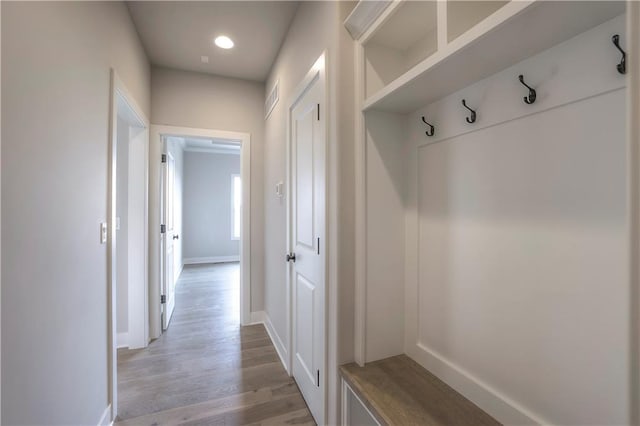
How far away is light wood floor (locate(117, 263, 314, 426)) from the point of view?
5.50ft

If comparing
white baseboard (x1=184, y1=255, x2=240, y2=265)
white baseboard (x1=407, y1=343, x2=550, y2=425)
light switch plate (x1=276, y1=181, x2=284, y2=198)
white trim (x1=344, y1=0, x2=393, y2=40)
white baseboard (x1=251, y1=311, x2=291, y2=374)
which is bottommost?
white baseboard (x1=251, y1=311, x2=291, y2=374)

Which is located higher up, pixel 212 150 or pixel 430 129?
pixel 212 150

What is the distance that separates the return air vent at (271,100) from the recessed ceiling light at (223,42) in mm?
488

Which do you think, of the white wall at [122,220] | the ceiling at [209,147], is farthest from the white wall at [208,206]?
the white wall at [122,220]

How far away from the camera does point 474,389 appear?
41.7 inches

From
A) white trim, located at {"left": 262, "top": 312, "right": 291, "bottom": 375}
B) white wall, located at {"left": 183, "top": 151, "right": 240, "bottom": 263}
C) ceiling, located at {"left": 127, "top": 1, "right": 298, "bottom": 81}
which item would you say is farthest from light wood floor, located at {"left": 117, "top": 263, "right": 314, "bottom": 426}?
white wall, located at {"left": 183, "top": 151, "right": 240, "bottom": 263}

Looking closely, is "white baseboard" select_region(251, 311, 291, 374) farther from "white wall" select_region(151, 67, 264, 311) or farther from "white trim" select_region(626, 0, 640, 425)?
"white trim" select_region(626, 0, 640, 425)

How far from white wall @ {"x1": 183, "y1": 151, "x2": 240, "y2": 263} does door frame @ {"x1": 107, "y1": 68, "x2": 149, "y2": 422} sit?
151 inches

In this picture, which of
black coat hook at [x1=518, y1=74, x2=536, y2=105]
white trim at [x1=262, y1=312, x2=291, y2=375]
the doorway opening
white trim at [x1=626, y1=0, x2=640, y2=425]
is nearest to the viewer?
white trim at [x1=626, y1=0, x2=640, y2=425]

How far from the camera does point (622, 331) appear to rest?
2.28 feet

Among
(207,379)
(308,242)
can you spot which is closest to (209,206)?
(207,379)

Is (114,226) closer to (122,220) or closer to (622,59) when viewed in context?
(122,220)

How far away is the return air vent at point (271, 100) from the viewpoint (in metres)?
2.51

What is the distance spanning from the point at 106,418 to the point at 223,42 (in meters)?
2.79
